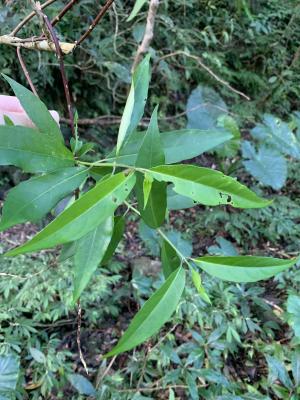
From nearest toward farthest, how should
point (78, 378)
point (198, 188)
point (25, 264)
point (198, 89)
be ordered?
point (198, 188) < point (78, 378) < point (25, 264) < point (198, 89)

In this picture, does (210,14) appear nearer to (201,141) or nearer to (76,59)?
(76,59)

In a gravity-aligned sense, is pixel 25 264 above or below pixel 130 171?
below

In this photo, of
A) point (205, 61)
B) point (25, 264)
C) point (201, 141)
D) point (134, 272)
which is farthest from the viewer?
point (205, 61)

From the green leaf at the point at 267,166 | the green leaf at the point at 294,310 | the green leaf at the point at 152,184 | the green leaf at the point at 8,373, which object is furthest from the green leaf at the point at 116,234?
the green leaf at the point at 267,166

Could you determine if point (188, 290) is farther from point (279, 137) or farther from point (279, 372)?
point (279, 137)

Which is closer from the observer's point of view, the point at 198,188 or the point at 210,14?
the point at 198,188

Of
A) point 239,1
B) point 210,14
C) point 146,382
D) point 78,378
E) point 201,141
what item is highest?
point 201,141

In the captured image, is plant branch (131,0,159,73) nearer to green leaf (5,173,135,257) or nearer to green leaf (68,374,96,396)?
green leaf (5,173,135,257)

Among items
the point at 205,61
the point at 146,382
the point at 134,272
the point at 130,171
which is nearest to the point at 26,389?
the point at 146,382
